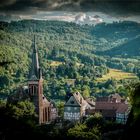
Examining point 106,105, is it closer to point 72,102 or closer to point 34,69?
point 72,102

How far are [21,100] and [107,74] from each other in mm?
49177

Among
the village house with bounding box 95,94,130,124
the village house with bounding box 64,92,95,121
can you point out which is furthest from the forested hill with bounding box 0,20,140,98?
the village house with bounding box 95,94,130,124

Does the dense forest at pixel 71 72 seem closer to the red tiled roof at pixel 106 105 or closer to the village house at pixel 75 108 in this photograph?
the village house at pixel 75 108

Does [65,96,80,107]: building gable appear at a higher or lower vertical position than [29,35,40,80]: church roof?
lower

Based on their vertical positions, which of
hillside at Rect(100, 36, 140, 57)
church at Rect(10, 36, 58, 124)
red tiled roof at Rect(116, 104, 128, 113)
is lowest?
hillside at Rect(100, 36, 140, 57)

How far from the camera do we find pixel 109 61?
11731cm

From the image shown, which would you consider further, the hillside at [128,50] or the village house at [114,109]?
the hillside at [128,50]

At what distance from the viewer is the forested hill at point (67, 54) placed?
8078 cm

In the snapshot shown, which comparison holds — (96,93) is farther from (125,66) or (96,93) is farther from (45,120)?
(125,66)

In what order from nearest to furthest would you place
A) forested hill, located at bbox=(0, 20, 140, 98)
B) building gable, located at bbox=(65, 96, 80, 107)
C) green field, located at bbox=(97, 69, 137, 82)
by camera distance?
building gable, located at bbox=(65, 96, 80, 107) → forested hill, located at bbox=(0, 20, 140, 98) → green field, located at bbox=(97, 69, 137, 82)

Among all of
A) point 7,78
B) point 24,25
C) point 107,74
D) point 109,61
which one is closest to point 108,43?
point 24,25

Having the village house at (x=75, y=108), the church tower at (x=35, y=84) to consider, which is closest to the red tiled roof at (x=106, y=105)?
the village house at (x=75, y=108)

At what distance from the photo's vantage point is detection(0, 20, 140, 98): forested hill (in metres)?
80.8

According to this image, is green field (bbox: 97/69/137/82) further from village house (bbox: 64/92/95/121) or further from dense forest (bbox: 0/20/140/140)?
village house (bbox: 64/92/95/121)
